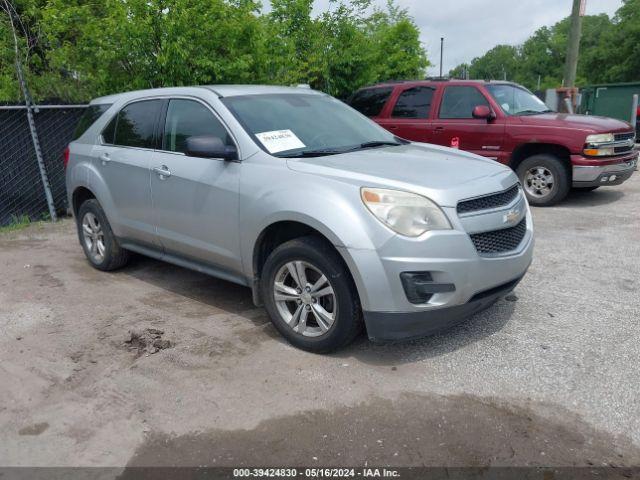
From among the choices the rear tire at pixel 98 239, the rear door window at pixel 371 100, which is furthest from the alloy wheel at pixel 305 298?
the rear door window at pixel 371 100

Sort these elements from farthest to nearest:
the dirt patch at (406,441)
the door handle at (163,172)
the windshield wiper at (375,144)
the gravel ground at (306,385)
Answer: the door handle at (163,172) → the windshield wiper at (375,144) → the gravel ground at (306,385) → the dirt patch at (406,441)

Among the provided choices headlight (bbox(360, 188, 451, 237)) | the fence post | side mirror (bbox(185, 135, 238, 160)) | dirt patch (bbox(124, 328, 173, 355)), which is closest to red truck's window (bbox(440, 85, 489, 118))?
side mirror (bbox(185, 135, 238, 160))

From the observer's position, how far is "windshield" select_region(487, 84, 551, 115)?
27.9ft

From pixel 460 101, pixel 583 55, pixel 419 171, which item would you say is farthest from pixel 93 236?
pixel 583 55

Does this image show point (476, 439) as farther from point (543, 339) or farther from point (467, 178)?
point (467, 178)

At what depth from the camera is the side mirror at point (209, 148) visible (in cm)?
387

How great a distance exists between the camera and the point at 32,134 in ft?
25.6

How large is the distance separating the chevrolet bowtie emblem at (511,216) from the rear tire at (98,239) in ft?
11.8

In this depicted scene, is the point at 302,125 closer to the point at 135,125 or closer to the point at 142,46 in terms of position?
the point at 135,125

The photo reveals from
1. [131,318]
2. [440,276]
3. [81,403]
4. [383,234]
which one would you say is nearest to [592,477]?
[440,276]

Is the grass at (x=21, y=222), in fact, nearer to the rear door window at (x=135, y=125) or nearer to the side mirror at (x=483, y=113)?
the rear door window at (x=135, y=125)

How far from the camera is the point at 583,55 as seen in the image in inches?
2464

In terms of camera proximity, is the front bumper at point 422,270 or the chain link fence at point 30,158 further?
the chain link fence at point 30,158

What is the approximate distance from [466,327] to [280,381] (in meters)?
1.46
